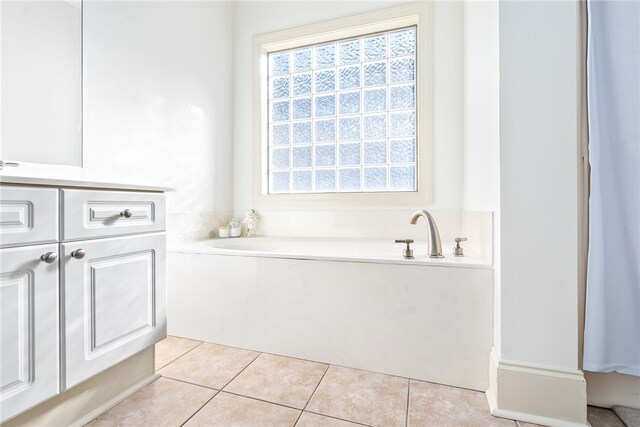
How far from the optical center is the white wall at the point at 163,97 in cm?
164

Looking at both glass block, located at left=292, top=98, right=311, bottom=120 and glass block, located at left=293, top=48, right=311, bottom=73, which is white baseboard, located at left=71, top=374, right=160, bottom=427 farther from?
glass block, located at left=293, top=48, right=311, bottom=73

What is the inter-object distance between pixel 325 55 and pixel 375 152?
971 mm

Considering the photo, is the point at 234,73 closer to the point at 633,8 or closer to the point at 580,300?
the point at 633,8

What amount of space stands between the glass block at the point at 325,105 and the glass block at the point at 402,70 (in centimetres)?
52

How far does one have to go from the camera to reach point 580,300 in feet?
3.78

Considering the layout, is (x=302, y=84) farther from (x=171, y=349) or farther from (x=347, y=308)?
(x=171, y=349)

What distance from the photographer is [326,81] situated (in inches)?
105

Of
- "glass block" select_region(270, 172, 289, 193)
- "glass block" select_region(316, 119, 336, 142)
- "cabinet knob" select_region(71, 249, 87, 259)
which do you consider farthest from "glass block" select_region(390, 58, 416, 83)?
"cabinet knob" select_region(71, 249, 87, 259)

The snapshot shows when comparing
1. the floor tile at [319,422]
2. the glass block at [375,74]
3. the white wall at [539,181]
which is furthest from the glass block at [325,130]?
the floor tile at [319,422]

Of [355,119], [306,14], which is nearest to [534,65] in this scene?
[355,119]

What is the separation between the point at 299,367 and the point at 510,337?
0.93 metres

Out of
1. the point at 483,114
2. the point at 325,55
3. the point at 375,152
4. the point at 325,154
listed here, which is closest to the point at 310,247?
the point at 325,154

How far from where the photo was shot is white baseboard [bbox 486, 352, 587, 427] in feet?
3.52

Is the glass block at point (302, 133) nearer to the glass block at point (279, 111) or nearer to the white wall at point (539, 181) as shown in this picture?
the glass block at point (279, 111)
